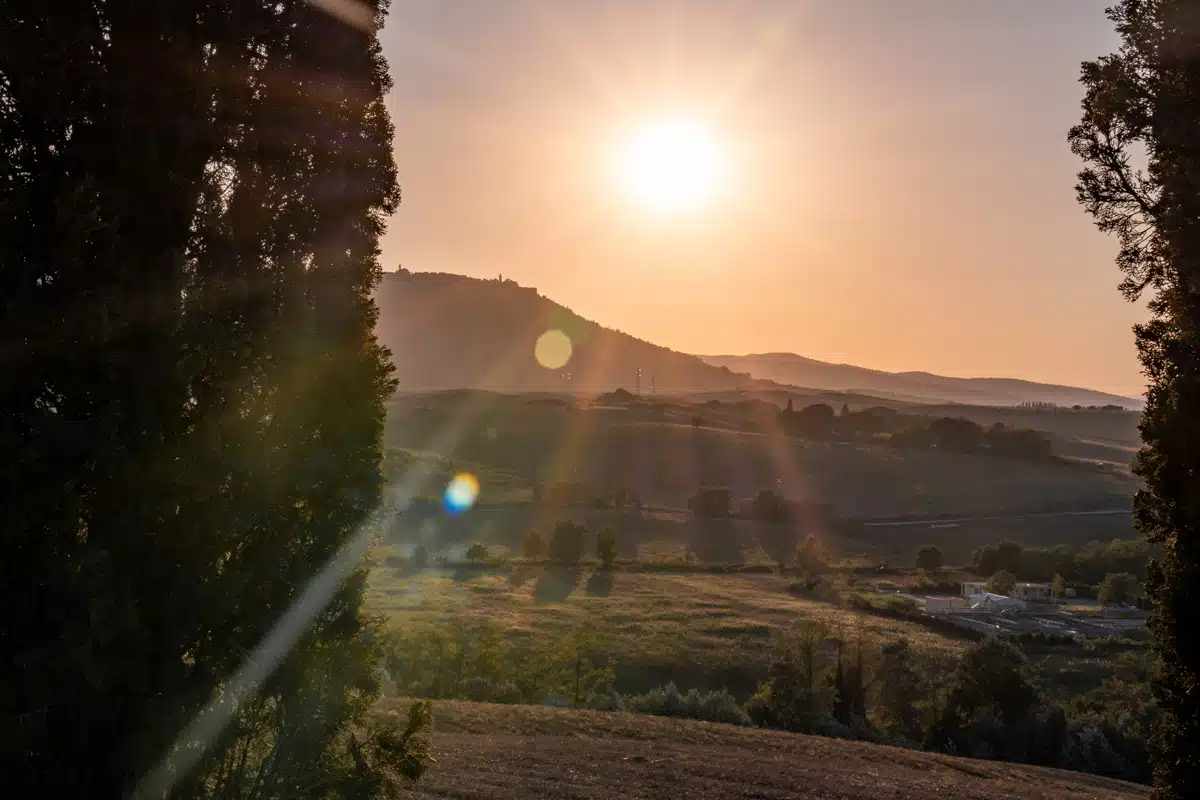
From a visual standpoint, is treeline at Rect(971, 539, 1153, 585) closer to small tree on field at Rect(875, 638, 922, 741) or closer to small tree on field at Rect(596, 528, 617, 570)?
small tree on field at Rect(596, 528, 617, 570)

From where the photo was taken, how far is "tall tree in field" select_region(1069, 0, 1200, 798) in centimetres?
835

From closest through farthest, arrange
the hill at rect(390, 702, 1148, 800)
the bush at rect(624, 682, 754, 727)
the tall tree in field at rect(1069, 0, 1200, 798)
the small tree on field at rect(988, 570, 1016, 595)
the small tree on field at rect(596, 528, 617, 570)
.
→ the tall tree in field at rect(1069, 0, 1200, 798) < the hill at rect(390, 702, 1148, 800) < the bush at rect(624, 682, 754, 727) < the small tree on field at rect(988, 570, 1016, 595) < the small tree on field at rect(596, 528, 617, 570)

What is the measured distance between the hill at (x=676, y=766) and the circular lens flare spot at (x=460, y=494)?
51.5m

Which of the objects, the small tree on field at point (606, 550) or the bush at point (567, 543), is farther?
the bush at point (567, 543)

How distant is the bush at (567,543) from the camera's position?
5441cm

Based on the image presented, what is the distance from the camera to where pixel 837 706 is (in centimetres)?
2316

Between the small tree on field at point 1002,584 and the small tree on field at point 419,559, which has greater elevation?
the small tree on field at point 1002,584

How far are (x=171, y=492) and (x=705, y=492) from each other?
6687 centimetres

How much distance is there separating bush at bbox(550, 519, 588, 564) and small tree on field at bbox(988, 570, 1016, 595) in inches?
941

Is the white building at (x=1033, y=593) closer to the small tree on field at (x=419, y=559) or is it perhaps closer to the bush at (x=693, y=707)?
the small tree on field at (x=419, y=559)

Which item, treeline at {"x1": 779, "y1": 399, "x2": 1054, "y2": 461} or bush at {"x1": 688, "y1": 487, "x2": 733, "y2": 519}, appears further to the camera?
treeline at {"x1": 779, "y1": 399, "x2": 1054, "y2": 461}

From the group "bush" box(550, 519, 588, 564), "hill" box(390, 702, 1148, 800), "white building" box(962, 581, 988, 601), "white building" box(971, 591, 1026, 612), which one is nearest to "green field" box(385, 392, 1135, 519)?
"bush" box(550, 519, 588, 564)

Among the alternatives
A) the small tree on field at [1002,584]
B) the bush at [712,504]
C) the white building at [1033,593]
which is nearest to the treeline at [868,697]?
the white building at [1033,593]

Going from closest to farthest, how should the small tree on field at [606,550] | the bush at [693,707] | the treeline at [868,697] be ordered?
the bush at [693,707]
the treeline at [868,697]
the small tree on field at [606,550]
